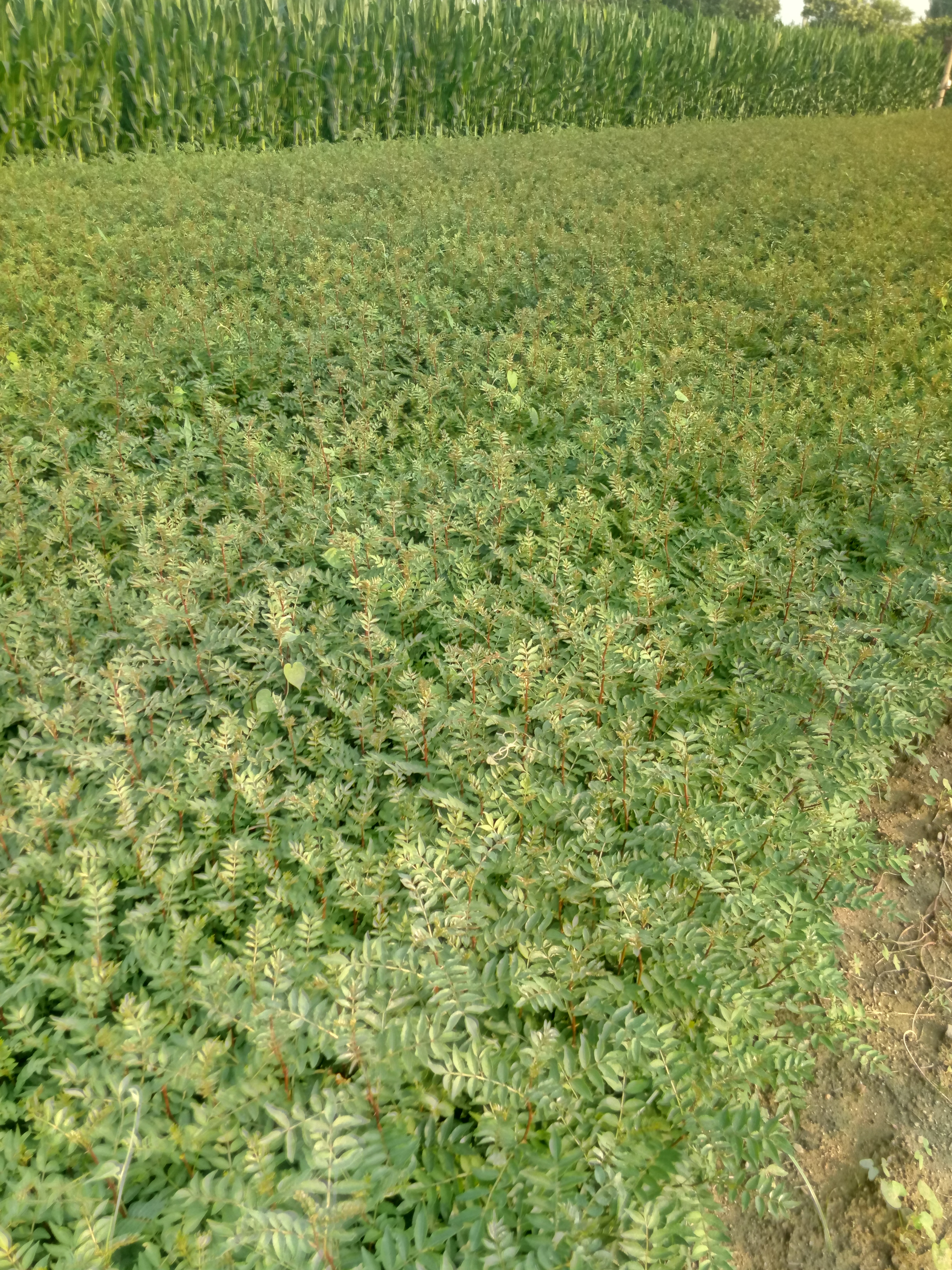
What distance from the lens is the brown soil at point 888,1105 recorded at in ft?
5.92

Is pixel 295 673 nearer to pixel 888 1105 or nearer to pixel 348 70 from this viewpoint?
pixel 888 1105

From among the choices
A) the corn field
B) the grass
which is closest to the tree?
the corn field

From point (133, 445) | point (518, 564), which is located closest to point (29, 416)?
point (133, 445)

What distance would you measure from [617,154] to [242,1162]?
42.4 feet

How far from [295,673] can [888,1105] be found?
Result: 2.04 metres

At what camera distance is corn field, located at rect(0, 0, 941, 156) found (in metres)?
10.2

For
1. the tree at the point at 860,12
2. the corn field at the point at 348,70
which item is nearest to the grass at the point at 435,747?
the corn field at the point at 348,70

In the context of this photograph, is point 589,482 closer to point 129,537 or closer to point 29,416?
point 129,537

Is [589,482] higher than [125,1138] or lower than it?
higher

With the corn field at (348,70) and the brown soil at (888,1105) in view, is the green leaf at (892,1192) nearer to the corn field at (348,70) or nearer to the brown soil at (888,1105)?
the brown soil at (888,1105)

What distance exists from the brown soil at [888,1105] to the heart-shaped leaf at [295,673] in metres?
1.84

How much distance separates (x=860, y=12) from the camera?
2041 inches

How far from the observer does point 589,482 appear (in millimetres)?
3898

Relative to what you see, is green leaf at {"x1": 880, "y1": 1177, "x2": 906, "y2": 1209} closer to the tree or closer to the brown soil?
the brown soil
